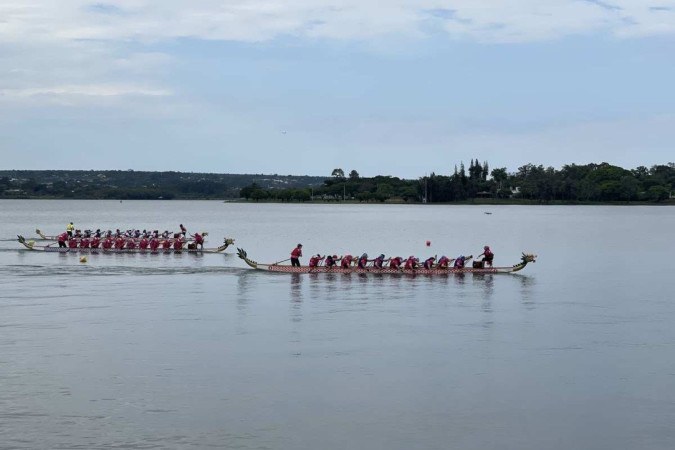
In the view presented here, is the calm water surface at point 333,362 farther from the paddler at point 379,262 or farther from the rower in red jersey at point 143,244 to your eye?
the rower in red jersey at point 143,244

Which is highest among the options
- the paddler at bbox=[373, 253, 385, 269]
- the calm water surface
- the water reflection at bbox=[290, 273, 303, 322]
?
the paddler at bbox=[373, 253, 385, 269]

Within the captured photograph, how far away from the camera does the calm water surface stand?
1395 centimetres

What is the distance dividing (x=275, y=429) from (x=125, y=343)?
7146mm

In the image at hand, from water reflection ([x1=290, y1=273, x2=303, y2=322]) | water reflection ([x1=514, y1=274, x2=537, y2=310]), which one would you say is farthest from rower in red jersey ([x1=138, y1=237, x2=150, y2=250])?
water reflection ([x1=514, y1=274, x2=537, y2=310])

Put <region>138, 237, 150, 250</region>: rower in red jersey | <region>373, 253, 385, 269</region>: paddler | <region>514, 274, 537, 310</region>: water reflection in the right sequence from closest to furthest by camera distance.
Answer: <region>514, 274, 537, 310</region>: water reflection → <region>373, 253, 385, 269</region>: paddler → <region>138, 237, 150, 250</region>: rower in red jersey

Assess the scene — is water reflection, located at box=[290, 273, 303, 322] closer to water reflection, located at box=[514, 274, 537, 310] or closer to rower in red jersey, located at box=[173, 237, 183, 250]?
water reflection, located at box=[514, 274, 537, 310]

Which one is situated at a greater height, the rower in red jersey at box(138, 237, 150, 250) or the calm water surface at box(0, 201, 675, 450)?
the rower in red jersey at box(138, 237, 150, 250)

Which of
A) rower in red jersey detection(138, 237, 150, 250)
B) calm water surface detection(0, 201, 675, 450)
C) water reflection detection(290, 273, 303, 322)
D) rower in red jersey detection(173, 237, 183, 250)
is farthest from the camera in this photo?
rower in red jersey detection(173, 237, 183, 250)

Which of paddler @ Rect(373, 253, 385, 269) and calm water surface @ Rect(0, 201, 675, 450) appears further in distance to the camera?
paddler @ Rect(373, 253, 385, 269)

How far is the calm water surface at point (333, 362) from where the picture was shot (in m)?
13.9

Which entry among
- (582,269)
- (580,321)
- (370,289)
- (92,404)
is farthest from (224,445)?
(582,269)

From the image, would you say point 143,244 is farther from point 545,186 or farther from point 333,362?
point 545,186

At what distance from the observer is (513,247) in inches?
2232

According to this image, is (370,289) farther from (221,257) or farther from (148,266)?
(221,257)
